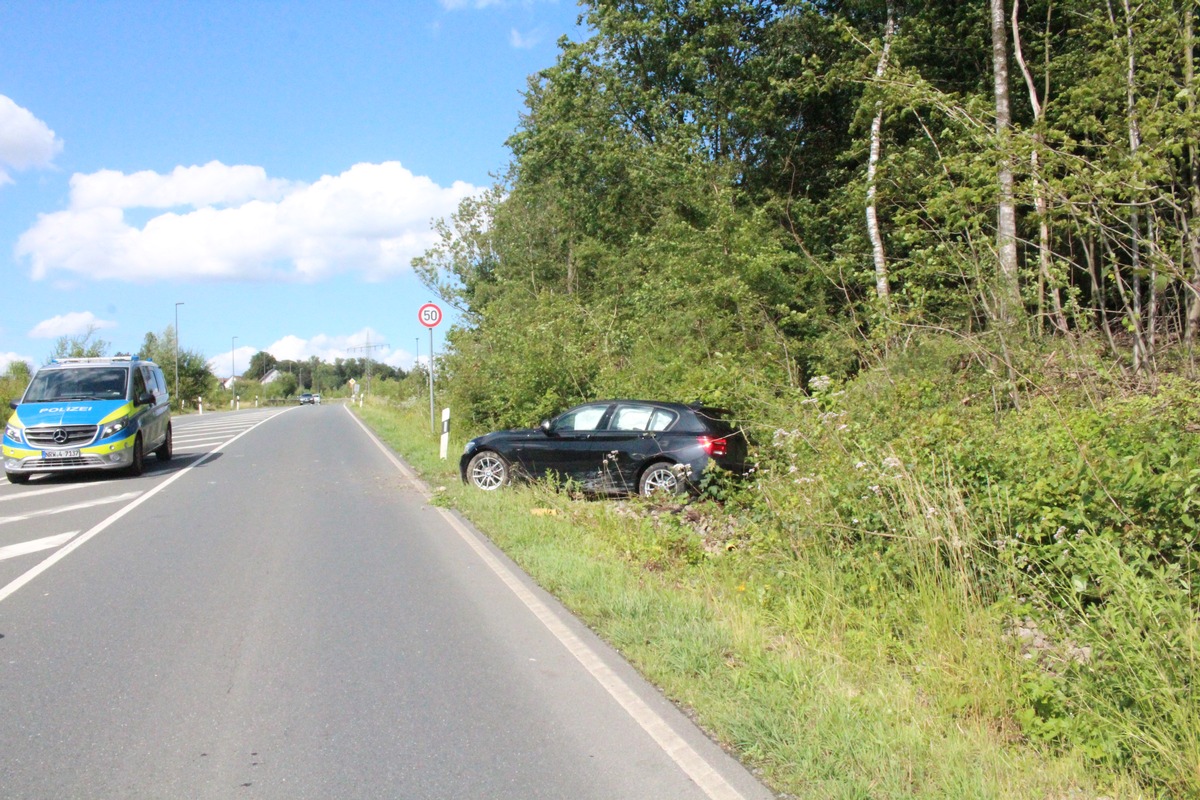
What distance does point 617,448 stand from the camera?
1248 centimetres

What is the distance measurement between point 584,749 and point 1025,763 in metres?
1.96

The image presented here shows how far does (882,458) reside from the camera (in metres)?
6.79

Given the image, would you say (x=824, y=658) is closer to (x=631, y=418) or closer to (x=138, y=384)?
(x=631, y=418)

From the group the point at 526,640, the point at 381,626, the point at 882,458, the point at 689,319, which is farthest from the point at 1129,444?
the point at 689,319

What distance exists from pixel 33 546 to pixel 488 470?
5.88 meters

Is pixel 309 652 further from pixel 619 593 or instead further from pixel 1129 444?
pixel 1129 444

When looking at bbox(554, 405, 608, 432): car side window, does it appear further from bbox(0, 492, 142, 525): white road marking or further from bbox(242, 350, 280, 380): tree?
bbox(242, 350, 280, 380): tree

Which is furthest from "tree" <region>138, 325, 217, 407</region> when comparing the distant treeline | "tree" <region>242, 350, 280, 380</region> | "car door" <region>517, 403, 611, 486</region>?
"tree" <region>242, 350, 280, 380</region>

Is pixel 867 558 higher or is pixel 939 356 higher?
pixel 939 356

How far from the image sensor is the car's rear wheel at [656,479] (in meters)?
11.8

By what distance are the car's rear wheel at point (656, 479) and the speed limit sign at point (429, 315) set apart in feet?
37.8

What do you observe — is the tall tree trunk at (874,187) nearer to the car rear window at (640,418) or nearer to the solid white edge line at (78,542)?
the car rear window at (640,418)

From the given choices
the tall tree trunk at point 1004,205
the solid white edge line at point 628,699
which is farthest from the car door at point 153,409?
the tall tree trunk at point 1004,205

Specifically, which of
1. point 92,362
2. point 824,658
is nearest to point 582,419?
point 824,658
